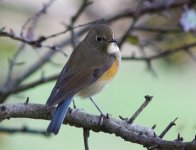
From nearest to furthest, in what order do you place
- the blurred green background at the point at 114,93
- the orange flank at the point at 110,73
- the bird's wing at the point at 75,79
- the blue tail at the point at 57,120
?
the blue tail at the point at 57,120 < the bird's wing at the point at 75,79 < the orange flank at the point at 110,73 < the blurred green background at the point at 114,93

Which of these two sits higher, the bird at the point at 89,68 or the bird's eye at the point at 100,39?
the bird's eye at the point at 100,39

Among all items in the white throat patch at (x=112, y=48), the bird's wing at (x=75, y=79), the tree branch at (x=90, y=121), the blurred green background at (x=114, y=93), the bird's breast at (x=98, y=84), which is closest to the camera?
the tree branch at (x=90, y=121)

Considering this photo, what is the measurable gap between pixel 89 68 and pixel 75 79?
25 cm

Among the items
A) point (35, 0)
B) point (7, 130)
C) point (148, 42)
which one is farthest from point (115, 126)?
point (35, 0)

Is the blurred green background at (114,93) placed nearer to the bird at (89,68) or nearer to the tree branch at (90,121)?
the bird at (89,68)

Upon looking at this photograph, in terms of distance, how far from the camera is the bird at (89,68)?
156 inches

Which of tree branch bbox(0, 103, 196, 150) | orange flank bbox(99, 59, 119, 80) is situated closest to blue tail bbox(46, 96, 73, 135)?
tree branch bbox(0, 103, 196, 150)

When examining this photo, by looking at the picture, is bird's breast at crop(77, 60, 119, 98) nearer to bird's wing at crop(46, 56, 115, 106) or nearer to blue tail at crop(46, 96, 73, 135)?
bird's wing at crop(46, 56, 115, 106)

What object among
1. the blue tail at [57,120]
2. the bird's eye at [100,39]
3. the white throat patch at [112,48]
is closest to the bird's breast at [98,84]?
the white throat patch at [112,48]

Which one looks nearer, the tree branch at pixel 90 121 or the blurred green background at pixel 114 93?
the tree branch at pixel 90 121

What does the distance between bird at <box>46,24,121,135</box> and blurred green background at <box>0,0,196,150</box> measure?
2383 millimetres

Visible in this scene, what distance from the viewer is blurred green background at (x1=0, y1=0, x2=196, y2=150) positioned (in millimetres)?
7875

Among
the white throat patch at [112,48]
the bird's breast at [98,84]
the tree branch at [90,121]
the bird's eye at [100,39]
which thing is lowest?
the tree branch at [90,121]

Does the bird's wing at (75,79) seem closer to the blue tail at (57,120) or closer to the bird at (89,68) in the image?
the bird at (89,68)
